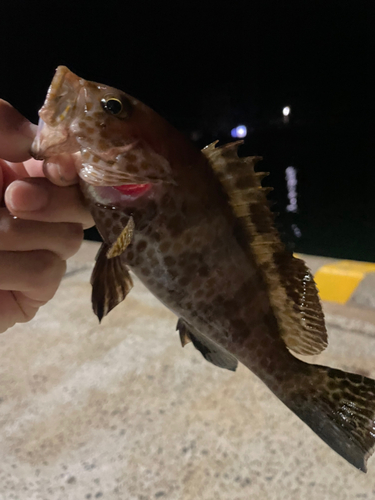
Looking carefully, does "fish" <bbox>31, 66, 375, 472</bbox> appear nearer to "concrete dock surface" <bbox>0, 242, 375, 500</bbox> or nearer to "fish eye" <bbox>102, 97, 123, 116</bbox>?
"fish eye" <bbox>102, 97, 123, 116</bbox>

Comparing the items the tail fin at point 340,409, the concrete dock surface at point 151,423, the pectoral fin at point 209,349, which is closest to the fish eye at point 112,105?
the pectoral fin at point 209,349

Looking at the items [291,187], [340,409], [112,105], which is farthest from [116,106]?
[291,187]

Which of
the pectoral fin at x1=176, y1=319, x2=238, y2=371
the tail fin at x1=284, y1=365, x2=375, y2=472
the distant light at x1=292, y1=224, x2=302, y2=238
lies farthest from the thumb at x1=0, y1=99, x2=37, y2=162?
the distant light at x1=292, y1=224, x2=302, y2=238

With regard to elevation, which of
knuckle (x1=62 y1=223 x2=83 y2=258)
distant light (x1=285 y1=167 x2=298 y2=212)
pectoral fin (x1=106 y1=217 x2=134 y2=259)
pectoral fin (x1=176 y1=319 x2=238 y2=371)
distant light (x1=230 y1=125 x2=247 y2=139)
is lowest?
distant light (x1=285 y1=167 x2=298 y2=212)

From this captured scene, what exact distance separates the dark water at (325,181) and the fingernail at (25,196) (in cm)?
353

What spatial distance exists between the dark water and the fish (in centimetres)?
355

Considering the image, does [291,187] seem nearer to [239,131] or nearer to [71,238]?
[239,131]

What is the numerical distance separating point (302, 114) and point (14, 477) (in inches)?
241

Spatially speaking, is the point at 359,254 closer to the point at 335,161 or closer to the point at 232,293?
the point at 335,161

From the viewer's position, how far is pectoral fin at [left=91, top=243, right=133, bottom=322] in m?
0.58

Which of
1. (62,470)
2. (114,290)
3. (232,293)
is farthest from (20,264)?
(62,470)

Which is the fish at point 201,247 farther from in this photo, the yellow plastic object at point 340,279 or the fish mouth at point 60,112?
the yellow plastic object at point 340,279

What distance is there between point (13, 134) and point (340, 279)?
192 centimetres

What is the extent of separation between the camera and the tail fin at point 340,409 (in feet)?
2.06
